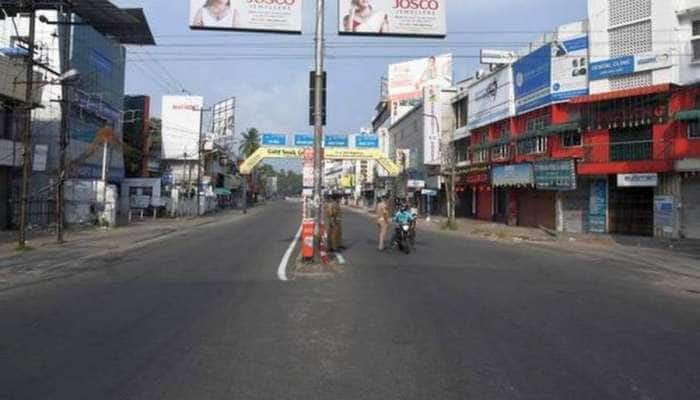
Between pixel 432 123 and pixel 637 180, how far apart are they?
3182 centimetres

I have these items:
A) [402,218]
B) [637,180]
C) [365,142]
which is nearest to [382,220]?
[402,218]

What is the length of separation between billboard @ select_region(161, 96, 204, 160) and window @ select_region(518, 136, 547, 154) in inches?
1582

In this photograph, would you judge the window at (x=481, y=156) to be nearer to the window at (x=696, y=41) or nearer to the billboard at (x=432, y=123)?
the billboard at (x=432, y=123)

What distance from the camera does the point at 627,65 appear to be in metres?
32.7

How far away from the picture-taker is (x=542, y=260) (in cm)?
2061

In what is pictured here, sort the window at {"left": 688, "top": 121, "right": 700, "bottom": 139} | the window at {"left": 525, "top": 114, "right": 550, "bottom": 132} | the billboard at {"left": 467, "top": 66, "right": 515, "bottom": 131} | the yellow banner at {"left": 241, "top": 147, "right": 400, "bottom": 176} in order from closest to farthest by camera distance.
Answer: the window at {"left": 688, "top": 121, "right": 700, "bottom": 139}, the window at {"left": 525, "top": 114, "right": 550, "bottom": 132}, the billboard at {"left": 467, "top": 66, "right": 515, "bottom": 131}, the yellow banner at {"left": 241, "top": 147, "right": 400, "bottom": 176}

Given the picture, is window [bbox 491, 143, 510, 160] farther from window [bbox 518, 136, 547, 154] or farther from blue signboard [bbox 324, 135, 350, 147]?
blue signboard [bbox 324, 135, 350, 147]

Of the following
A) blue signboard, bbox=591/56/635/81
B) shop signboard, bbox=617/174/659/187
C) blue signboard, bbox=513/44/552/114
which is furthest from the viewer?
blue signboard, bbox=513/44/552/114

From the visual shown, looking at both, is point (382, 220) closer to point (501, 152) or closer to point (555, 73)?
point (555, 73)

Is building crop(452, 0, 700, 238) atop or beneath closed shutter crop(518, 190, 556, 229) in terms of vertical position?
atop

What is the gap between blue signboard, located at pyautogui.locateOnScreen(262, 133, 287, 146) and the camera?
180 ft

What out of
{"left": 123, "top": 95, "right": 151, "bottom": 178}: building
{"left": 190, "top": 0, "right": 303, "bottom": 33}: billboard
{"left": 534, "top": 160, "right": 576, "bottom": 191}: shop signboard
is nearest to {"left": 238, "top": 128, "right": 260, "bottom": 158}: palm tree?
{"left": 123, "top": 95, "right": 151, "bottom": 178}: building

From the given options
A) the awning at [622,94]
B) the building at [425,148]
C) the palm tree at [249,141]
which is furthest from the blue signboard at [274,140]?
the palm tree at [249,141]

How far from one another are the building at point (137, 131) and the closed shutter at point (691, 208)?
1899 inches
